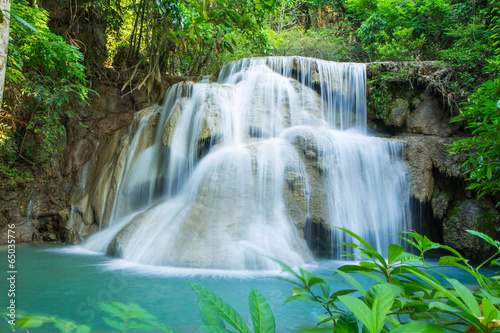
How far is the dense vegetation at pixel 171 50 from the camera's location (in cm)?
554

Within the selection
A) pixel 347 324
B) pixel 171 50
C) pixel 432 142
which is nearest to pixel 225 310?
pixel 347 324

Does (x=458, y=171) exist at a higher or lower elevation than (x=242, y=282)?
higher

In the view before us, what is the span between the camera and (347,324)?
27.6 inches

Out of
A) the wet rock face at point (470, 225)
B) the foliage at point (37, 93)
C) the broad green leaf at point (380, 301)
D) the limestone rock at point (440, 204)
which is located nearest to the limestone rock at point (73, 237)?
the foliage at point (37, 93)

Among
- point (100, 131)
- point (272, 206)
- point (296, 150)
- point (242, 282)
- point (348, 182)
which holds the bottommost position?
point (242, 282)

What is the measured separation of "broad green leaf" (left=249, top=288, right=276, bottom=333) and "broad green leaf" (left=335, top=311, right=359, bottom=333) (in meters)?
0.14

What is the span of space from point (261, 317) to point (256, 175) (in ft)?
18.5

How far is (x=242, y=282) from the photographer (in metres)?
4.38

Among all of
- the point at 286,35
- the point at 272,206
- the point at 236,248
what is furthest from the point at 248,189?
the point at 286,35

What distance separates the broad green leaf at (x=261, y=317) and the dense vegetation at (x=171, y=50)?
7.65 feet

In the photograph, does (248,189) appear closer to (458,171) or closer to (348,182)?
(348,182)

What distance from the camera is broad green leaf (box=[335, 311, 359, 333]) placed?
2.25ft

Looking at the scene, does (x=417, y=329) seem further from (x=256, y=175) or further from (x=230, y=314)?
(x=256, y=175)

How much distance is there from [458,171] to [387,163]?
156 centimetres
